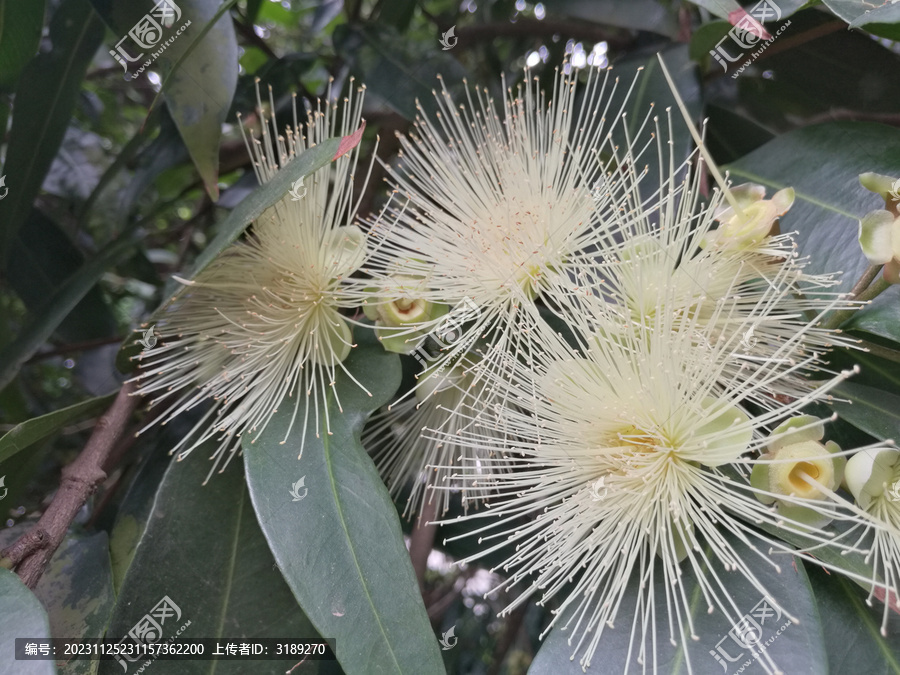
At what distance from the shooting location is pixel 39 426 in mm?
785

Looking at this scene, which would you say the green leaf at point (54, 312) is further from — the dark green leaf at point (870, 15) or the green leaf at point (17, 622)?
the dark green leaf at point (870, 15)

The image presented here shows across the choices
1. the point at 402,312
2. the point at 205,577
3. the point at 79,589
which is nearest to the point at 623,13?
the point at 402,312

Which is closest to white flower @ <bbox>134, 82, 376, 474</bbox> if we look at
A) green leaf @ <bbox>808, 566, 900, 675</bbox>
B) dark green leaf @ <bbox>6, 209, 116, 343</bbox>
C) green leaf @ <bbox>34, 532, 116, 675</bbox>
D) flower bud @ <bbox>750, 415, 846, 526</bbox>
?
green leaf @ <bbox>34, 532, 116, 675</bbox>

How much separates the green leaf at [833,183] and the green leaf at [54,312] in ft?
3.16

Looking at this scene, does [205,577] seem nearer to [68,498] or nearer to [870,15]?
[68,498]

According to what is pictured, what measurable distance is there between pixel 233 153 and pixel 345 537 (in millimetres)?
932

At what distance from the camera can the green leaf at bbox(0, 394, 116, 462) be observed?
0.74 m

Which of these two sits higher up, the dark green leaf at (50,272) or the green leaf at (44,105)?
the green leaf at (44,105)

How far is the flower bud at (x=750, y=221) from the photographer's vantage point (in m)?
0.68

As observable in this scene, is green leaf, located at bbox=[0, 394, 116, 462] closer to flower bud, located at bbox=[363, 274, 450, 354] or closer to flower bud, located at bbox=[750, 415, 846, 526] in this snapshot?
flower bud, located at bbox=[363, 274, 450, 354]

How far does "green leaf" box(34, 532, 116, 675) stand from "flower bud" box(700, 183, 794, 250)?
0.85 metres

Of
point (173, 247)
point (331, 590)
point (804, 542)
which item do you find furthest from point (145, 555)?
point (173, 247)

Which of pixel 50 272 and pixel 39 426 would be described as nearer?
pixel 39 426

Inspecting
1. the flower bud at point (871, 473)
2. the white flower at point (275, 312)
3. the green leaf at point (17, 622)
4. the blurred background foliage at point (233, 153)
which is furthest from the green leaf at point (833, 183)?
the green leaf at point (17, 622)
